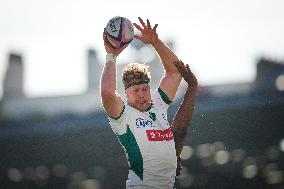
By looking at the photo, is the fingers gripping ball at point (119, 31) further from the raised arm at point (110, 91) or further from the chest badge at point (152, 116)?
the chest badge at point (152, 116)

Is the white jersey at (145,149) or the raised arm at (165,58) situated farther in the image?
the raised arm at (165,58)

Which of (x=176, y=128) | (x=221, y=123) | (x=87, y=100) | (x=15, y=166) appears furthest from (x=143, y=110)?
(x=87, y=100)

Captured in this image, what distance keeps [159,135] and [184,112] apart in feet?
2.01

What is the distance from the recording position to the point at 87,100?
2892 centimetres

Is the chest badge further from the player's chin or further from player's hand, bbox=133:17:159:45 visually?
player's hand, bbox=133:17:159:45

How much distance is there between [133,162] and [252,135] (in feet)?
42.8

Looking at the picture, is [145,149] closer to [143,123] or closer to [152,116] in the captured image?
[143,123]

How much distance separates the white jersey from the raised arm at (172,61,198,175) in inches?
12.6

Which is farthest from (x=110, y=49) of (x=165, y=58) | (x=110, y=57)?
(x=165, y=58)

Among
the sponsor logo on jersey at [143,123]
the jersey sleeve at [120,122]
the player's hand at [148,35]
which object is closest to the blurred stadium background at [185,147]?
the player's hand at [148,35]

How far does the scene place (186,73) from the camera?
478cm

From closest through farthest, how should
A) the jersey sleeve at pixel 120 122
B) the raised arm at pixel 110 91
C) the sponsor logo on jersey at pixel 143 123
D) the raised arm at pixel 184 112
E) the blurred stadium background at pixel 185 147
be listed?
the raised arm at pixel 110 91 < the jersey sleeve at pixel 120 122 < the sponsor logo on jersey at pixel 143 123 < the raised arm at pixel 184 112 < the blurred stadium background at pixel 185 147

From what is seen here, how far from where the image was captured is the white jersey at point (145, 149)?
13.6 ft

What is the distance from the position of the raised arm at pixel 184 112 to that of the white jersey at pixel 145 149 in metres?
0.32
